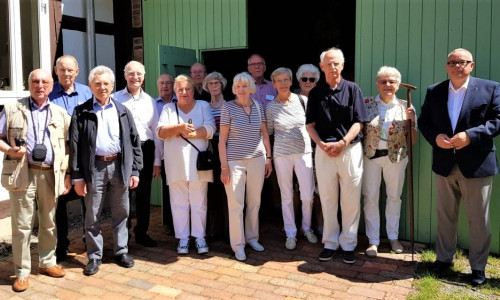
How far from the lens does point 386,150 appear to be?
399 cm

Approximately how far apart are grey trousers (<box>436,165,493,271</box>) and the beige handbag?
10.2 feet

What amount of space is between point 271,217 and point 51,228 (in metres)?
2.49

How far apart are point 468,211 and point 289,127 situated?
62.0 inches

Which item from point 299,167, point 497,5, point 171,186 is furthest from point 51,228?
point 497,5

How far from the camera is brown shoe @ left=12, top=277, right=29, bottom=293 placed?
3377 mm

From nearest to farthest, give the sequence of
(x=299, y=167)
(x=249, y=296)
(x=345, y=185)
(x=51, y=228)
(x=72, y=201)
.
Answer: (x=249, y=296) → (x=51, y=228) → (x=345, y=185) → (x=299, y=167) → (x=72, y=201)

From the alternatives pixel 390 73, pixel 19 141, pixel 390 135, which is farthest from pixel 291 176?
pixel 19 141

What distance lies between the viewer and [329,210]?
Answer: 3949 millimetres

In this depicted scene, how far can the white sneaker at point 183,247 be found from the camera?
13.5ft

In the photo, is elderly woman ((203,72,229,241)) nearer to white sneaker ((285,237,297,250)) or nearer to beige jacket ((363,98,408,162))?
white sneaker ((285,237,297,250))

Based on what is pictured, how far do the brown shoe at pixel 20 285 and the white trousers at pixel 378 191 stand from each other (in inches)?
111

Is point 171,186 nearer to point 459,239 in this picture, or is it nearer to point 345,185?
point 345,185

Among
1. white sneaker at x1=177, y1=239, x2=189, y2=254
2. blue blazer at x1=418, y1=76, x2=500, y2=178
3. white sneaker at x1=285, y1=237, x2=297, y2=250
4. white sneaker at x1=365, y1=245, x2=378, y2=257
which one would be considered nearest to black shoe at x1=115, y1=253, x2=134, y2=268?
white sneaker at x1=177, y1=239, x2=189, y2=254

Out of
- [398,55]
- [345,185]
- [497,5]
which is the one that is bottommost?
[345,185]
